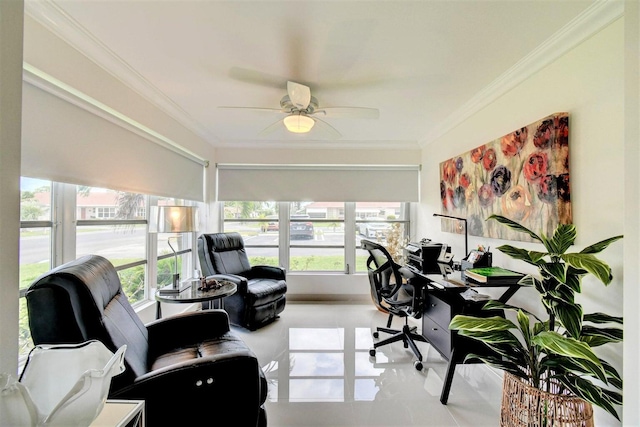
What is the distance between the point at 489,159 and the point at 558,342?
67.3 inches

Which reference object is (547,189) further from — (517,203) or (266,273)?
(266,273)

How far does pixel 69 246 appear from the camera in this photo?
6.30ft

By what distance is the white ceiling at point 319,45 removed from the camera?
1464 mm

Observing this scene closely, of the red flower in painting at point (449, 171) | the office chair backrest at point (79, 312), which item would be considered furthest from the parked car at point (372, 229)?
the office chair backrest at point (79, 312)

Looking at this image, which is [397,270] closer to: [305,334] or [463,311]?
[463,311]

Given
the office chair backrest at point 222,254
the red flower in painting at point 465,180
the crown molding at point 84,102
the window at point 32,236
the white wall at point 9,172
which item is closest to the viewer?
the white wall at point 9,172

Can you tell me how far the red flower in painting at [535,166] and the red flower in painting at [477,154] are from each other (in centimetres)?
57

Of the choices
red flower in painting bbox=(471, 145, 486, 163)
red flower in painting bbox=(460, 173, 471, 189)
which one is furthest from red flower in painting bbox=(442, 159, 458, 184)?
red flower in painting bbox=(471, 145, 486, 163)

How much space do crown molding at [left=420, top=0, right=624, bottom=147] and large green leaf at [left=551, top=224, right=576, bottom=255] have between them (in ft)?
3.72

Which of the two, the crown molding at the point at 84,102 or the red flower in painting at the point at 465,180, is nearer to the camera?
the crown molding at the point at 84,102

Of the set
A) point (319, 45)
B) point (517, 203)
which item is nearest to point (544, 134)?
point (517, 203)

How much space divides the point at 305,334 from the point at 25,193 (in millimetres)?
2627

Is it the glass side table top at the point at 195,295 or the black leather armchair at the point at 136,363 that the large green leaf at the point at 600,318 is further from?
the glass side table top at the point at 195,295

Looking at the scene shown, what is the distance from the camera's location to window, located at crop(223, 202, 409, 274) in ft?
14.3
